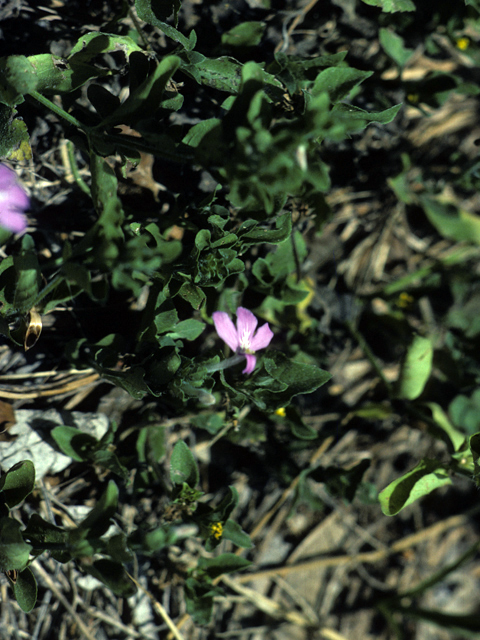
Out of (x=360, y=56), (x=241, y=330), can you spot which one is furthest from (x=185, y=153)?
(x=360, y=56)

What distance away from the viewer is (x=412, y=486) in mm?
1847

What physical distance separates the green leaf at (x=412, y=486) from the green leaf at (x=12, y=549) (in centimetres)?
121

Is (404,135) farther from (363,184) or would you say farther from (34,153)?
(34,153)

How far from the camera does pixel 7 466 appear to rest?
1.98m

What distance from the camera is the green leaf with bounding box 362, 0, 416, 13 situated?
6.39 ft

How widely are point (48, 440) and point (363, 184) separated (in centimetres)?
209

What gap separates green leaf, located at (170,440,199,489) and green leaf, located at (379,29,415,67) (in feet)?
6.49

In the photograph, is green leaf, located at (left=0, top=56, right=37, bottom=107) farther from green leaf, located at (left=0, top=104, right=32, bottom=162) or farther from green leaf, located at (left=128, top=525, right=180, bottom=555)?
green leaf, located at (left=128, top=525, right=180, bottom=555)

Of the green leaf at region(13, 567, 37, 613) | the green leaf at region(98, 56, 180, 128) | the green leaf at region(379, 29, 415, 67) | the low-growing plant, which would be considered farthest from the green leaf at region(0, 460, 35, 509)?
the green leaf at region(379, 29, 415, 67)

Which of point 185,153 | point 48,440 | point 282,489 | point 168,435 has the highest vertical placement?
point 185,153

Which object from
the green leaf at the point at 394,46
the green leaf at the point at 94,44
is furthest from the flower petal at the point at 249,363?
the green leaf at the point at 394,46

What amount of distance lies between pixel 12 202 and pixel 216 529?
1.50 m

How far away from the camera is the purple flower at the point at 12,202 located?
1.95 meters

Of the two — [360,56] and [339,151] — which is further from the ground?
[360,56]
